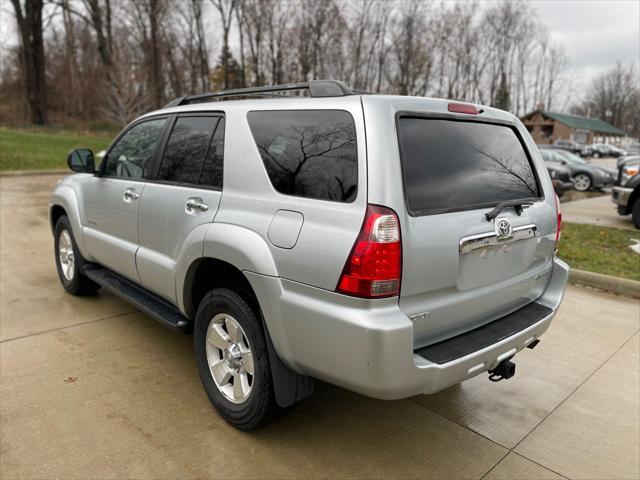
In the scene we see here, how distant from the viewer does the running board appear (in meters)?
3.26

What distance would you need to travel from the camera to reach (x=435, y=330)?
239 centimetres

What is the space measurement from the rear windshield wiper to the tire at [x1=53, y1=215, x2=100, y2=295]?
11.9 feet

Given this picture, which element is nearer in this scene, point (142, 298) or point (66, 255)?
point (142, 298)

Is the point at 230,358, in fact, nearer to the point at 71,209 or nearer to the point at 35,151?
the point at 71,209

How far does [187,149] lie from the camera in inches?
131

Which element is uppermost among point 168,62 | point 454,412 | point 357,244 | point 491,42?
point 491,42

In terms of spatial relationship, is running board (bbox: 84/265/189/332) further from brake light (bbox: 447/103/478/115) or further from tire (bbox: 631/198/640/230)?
tire (bbox: 631/198/640/230)

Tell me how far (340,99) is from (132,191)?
195 cm

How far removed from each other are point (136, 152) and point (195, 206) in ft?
4.05

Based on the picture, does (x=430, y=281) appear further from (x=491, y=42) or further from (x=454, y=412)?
(x=491, y=42)

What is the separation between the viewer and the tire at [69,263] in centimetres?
466

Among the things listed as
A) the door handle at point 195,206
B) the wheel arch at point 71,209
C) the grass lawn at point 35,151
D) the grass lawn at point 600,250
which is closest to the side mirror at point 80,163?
the wheel arch at point 71,209

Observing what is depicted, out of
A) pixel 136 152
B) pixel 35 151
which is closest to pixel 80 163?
pixel 136 152

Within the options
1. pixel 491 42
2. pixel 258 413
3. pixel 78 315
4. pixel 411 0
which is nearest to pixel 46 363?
pixel 78 315
